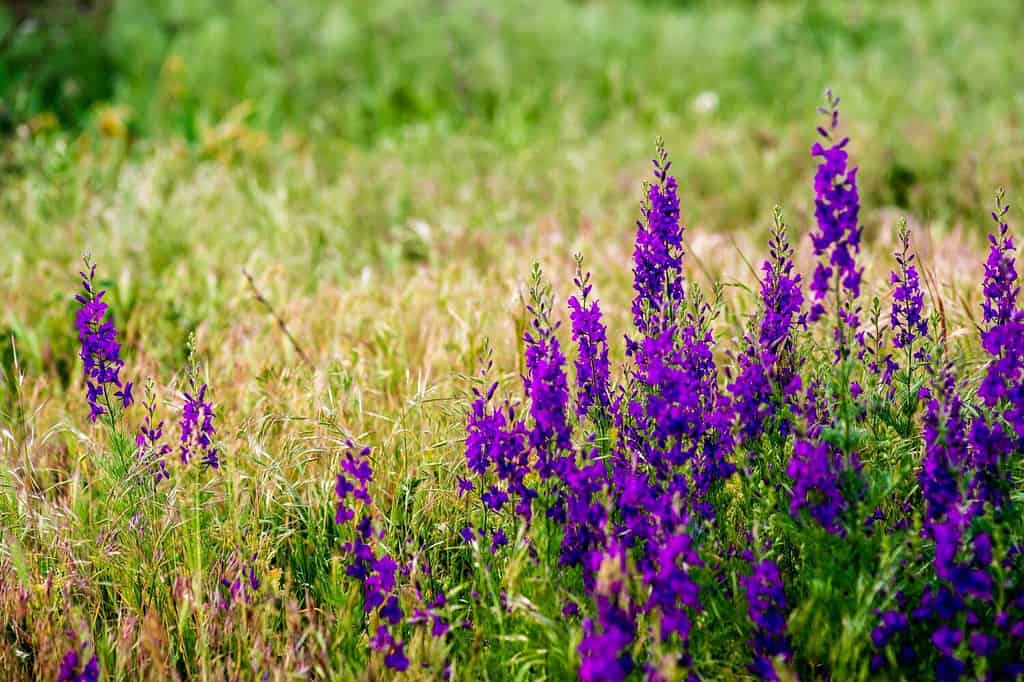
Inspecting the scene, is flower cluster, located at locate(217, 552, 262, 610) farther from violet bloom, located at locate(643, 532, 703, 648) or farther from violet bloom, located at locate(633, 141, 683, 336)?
violet bloom, located at locate(633, 141, 683, 336)

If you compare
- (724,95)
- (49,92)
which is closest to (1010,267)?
(724,95)

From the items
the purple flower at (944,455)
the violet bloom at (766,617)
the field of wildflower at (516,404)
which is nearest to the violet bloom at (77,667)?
the field of wildflower at (516,404)

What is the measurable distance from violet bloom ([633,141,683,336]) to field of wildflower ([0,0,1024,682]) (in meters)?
0.01

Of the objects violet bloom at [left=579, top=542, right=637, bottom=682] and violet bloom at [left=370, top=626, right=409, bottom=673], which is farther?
violet bloom at [left=370, top=626, right=409, bottom=673]

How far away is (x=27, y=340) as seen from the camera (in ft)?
12.4

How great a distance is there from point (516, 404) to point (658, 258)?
664 mm

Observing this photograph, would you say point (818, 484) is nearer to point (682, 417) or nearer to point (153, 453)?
point (682, 417)

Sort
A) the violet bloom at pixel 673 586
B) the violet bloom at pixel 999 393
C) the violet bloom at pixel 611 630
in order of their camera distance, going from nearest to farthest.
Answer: the violet bloom at pixel 611 630, the violet bloom at pixel 673 586, the violet bloom at pixel 999 393

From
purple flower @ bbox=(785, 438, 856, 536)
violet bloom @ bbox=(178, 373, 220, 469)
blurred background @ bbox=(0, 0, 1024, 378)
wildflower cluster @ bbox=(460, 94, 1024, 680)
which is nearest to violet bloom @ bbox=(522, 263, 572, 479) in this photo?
wildflower cluster @ bbox=(460, 94, 1024, 680)

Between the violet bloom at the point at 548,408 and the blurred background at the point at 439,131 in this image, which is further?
the blurred background at the point at 439,131

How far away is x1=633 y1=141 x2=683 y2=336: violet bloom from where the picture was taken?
229cm

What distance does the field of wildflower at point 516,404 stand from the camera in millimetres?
2064

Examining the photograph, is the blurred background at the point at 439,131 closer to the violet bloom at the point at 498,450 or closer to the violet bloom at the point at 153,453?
the violet bloom at the point at 153,453

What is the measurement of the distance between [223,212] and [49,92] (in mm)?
3425
